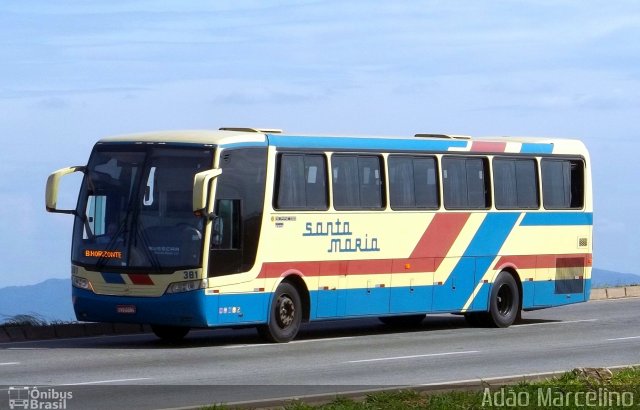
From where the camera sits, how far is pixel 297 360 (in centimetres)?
1998

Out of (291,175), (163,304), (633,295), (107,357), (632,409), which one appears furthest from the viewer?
(633,295)

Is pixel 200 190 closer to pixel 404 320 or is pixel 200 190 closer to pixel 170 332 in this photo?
pixel 170 332

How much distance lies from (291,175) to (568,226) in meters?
7.70

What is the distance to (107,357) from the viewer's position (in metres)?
20.5

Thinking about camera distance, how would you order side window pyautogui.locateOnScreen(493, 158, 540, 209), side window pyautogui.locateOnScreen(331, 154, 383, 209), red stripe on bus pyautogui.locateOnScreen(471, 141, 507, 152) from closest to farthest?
1. side window pyautogui.locateOnScreen(331, 154, 383, 209)
2. red stripe on bus pyautogui.locateOnScreen(471, 141, 507, 152)
3. side window pyautogui.locateOnScreen(493, 158, 540, 209)

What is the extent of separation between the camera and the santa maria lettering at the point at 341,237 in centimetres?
2392

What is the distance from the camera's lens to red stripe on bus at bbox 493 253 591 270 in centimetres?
2789

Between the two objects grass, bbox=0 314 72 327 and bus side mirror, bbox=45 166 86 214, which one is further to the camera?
grass, bbox=0 314 72 327

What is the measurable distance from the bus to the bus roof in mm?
35

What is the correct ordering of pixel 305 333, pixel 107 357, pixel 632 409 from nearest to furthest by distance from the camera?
1. pixel 632 409
2. pixel 107 357
3. pixel 305 333

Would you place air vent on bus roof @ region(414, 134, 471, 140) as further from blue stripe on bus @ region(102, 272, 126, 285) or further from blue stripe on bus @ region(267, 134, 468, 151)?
blue stripe on bus @ region(102, 272, 126, 285)

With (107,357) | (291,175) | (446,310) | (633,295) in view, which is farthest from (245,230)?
(633,295)

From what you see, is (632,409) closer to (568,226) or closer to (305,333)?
(305,333)

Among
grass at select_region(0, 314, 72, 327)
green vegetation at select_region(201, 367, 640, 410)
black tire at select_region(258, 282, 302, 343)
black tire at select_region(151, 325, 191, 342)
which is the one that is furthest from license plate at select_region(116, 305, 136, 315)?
green vegetation at select_region(201, 367, 640, 410)
